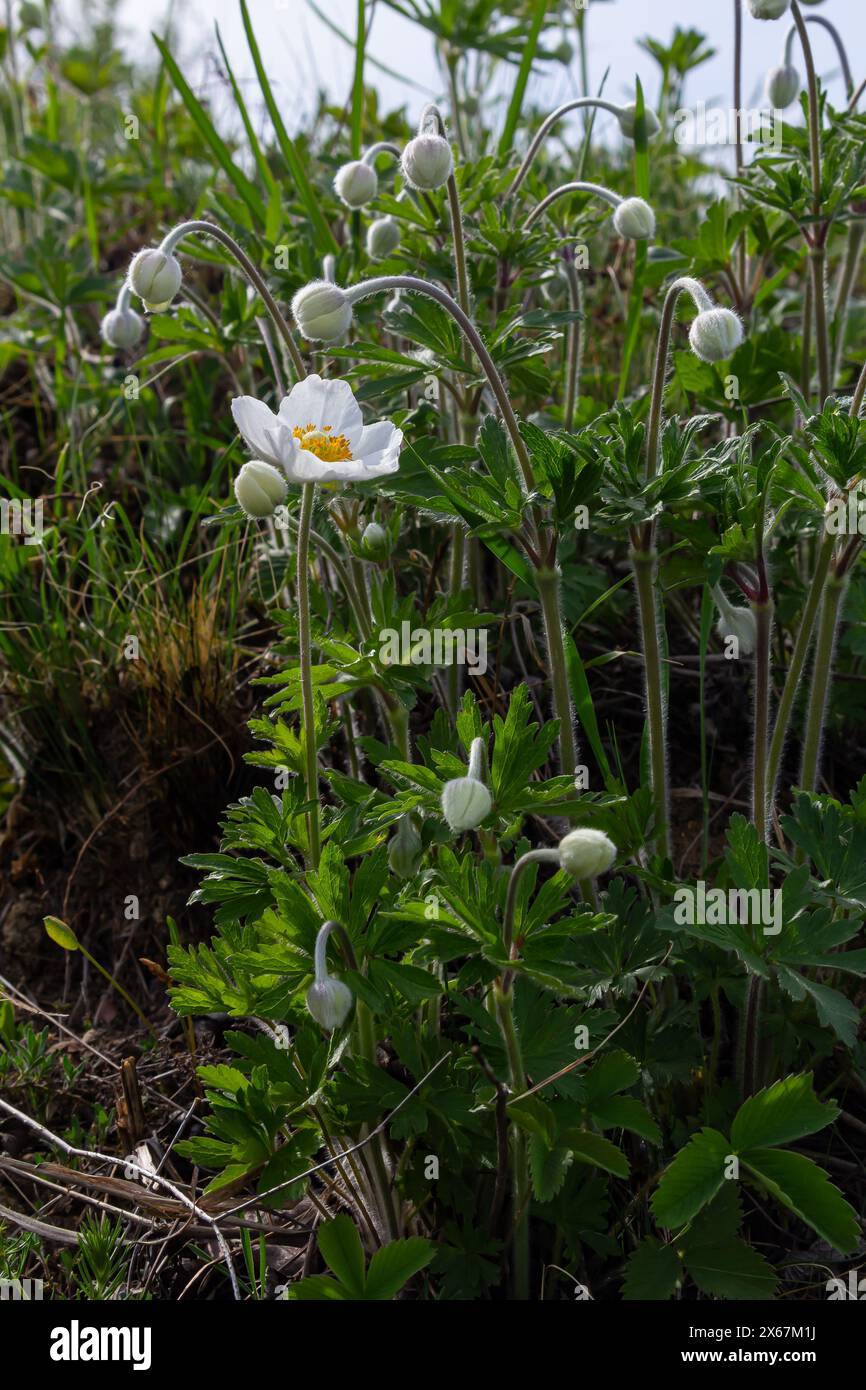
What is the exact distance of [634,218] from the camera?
7.32 ft

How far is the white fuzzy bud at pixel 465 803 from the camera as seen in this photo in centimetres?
158

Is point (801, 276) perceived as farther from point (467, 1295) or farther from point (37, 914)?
point (467, 1295)

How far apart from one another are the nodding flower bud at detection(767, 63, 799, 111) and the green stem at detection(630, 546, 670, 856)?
1.44 metres

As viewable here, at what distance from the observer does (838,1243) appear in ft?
5.35

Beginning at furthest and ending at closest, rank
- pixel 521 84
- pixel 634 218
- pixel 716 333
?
1. pixel 521 84
2. pixel 634 218
3. pixel 716 333

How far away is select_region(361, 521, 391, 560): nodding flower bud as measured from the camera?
7.11ft

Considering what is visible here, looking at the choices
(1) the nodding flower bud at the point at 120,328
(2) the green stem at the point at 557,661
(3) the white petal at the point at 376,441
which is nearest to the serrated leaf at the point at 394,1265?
(2) the green stem at the point at 557,661

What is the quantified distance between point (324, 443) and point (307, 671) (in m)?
0.37

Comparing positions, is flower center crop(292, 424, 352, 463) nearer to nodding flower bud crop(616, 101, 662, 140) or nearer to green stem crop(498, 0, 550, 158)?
nodding flower bud crop(616, 101, 662, 140)

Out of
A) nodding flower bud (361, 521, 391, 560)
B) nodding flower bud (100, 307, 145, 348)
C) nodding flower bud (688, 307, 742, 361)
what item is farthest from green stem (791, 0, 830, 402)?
nodding flower bud (100, 307, 145, 348)

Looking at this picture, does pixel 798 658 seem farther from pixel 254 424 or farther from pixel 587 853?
pixel 254 424

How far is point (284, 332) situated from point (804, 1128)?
5.12ft

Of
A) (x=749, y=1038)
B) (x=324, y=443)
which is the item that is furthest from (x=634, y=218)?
(x=749, y=1038)

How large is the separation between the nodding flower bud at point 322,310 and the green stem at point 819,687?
916mm
